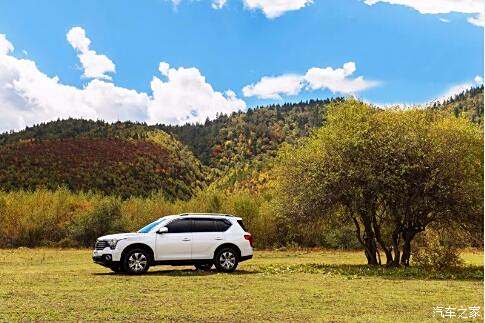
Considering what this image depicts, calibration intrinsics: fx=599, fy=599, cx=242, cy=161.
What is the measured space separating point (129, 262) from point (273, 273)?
17.8 feet

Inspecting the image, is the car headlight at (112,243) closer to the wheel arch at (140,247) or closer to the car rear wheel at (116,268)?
the wheel arch at (140,247)

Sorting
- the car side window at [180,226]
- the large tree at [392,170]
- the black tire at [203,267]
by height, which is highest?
the large tree at [392,170]

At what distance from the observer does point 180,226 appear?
21172 mm

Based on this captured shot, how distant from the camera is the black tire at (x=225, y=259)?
2130cm

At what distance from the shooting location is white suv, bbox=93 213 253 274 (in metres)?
20.3

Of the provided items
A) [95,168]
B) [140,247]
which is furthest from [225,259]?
[95,168]

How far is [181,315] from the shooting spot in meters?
11.9

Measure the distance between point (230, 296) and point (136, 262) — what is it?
21.1 ft

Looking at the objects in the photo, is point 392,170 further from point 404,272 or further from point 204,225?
point 204,225

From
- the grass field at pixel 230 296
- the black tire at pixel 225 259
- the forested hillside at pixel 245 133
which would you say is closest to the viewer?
the grass field at pixel 230 296

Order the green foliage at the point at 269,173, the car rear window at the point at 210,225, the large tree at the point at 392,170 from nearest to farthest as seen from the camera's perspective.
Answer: the car rear window at the point at 210,225 → the large tree at the point at 392,170 → the green foliage at the point at 269,173

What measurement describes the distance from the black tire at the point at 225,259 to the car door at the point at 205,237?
258 mm

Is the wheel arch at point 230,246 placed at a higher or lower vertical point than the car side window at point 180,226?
lower

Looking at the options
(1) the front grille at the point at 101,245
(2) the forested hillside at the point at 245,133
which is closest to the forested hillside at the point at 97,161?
(2) the forested hillside at the point at 245,133
